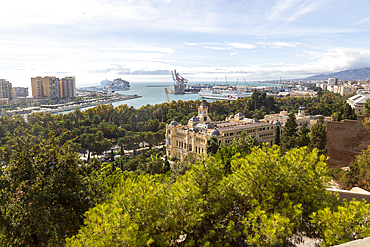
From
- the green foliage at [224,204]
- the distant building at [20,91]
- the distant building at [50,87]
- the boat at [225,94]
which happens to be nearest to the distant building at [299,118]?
the green foliage at [224,204]

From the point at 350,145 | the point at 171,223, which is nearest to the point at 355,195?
the point at 171,223

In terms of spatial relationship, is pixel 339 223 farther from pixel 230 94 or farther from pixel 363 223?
pixel 230 94

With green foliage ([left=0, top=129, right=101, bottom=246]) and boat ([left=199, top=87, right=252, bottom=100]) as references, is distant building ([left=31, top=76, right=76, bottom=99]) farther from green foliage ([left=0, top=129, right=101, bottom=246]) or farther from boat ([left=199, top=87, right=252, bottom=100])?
green foliage ([left=0, top=129, right=101, bottom=246])

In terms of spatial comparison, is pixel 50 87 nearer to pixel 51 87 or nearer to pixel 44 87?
pixel 51 87

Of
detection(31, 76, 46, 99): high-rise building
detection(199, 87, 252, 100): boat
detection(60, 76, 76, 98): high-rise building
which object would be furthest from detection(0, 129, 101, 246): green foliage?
detection(60, 76, 76, 98): high-rise building

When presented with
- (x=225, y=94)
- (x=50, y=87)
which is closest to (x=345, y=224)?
(x=225, y=94)
